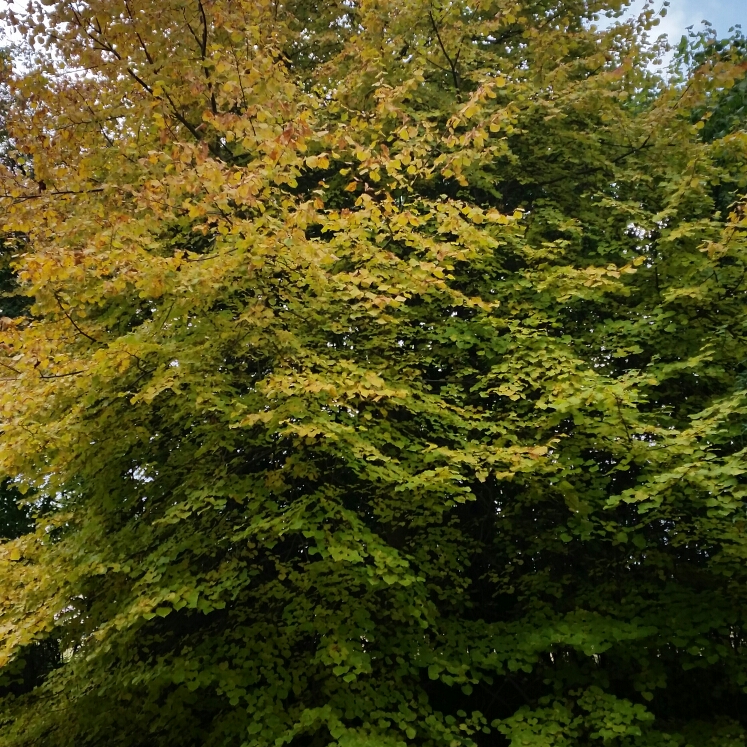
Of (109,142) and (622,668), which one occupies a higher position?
(109,142)

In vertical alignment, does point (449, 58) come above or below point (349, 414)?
above

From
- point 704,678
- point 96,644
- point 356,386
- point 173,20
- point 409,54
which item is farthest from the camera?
point 409,54

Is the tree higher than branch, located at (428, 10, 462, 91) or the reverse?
the reverse

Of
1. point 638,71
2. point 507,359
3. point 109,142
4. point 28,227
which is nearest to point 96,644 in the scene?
point 28,227

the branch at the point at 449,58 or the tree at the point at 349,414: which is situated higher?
the branch at the point at 449,58

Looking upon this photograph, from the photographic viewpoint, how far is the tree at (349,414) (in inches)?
165

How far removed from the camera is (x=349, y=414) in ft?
15.5

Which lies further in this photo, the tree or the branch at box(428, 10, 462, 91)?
the branch at box(428, 10, 462, 91)

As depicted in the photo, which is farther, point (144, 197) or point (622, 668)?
point (622, 668)

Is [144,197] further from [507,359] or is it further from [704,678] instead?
[704,678]

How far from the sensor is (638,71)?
7117mm

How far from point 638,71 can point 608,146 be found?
3.72ft

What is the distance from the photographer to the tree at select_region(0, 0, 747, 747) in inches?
165

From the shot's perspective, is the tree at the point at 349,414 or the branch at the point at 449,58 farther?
the branch at the point at 449,58
